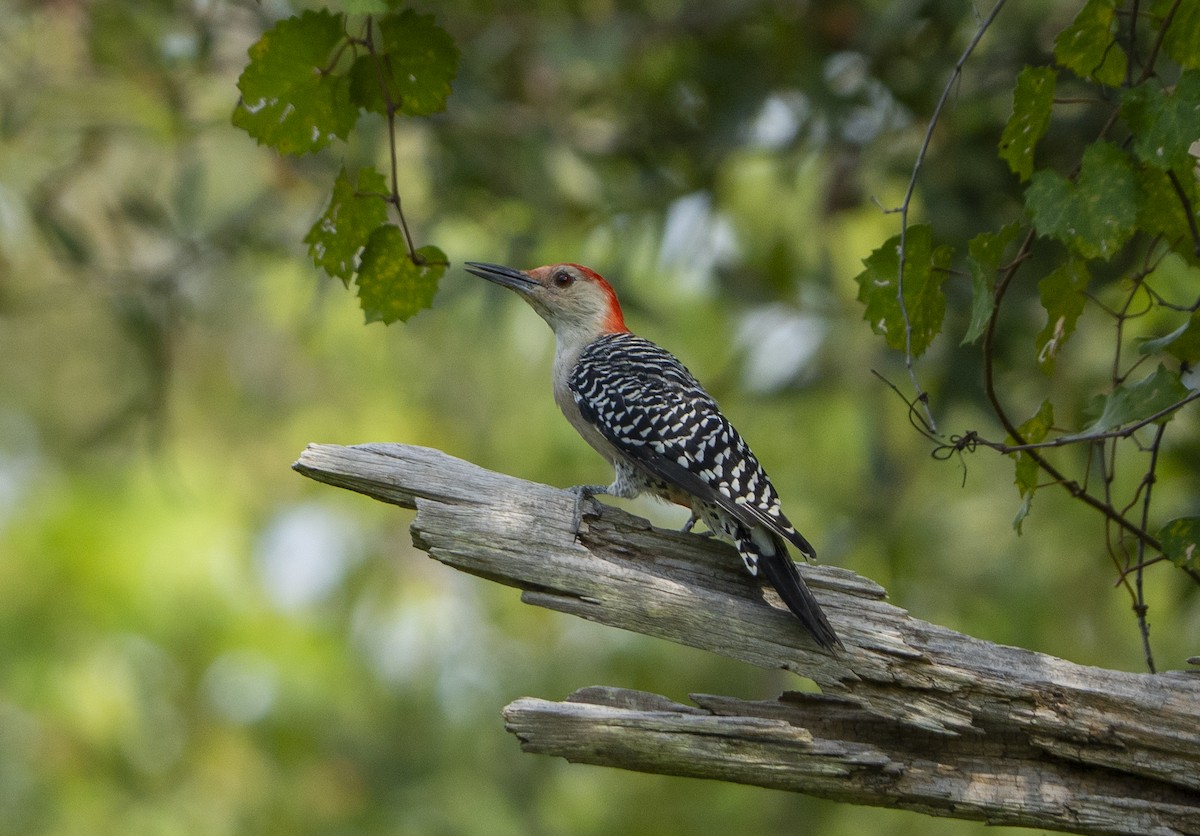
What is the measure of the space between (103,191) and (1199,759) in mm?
8233

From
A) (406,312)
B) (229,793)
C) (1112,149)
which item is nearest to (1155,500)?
(1112,149)

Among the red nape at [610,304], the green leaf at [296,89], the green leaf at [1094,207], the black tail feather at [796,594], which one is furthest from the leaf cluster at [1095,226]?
the red nape at [610,304]

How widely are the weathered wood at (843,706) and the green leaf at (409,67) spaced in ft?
3.35

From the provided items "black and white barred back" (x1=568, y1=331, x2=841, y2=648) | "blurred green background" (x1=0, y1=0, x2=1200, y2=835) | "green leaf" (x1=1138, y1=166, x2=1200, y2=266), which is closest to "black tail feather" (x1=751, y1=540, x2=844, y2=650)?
"black and white barred back" (x1=568, y1=331, x2=841, y2=648)

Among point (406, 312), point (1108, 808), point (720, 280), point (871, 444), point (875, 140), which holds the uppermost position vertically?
point (875, 140)

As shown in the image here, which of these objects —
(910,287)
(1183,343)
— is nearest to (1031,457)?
(1183,343)

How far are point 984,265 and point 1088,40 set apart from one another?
591 mm

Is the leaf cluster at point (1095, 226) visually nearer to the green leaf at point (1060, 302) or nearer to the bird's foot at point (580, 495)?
the green leaf at point (1060, 302)

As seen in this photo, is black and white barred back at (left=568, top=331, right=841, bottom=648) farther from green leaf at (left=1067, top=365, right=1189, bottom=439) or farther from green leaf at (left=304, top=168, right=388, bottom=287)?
green leaf at (left=304, top=168, right=388, bottom=287)

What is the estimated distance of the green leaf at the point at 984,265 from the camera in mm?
3211

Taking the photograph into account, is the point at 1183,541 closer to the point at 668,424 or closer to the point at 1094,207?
the point at 1094,207

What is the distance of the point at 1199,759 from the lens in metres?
3.53

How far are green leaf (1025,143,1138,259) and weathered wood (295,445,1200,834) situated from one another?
1260 millimetres

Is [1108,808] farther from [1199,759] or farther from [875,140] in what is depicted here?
[875,140]
